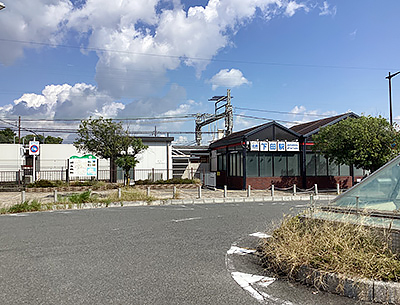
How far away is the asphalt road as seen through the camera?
4477 mm

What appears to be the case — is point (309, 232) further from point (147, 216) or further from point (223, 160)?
point (223, 160)

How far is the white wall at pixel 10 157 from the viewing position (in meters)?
38.2

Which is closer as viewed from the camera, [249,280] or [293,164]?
[249,280]

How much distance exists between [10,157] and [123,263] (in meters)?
37.8

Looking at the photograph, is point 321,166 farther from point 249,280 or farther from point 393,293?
point 393,293

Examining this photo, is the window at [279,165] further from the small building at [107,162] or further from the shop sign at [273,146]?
the small building at [107,162]

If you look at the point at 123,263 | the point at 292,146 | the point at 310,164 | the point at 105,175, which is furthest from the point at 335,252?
the point at 105,175

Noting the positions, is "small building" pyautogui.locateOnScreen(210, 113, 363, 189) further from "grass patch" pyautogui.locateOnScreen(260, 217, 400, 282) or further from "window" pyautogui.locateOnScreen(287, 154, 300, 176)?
"grass patch" pyautogui.locateOnScreen(260, 217, 400, 282)

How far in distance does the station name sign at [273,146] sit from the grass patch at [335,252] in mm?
21104

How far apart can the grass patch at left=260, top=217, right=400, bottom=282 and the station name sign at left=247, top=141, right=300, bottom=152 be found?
21.1 metres

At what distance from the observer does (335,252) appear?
197 inches

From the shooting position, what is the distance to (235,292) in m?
4.62

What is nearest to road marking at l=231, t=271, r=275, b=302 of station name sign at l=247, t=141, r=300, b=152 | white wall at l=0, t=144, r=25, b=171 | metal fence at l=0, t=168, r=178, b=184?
station name sign at l=247, t=141, r=300, b=152

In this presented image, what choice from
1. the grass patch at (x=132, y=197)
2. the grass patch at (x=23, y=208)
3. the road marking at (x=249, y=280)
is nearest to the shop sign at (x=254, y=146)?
the grass patch at (x=132, y=197)
